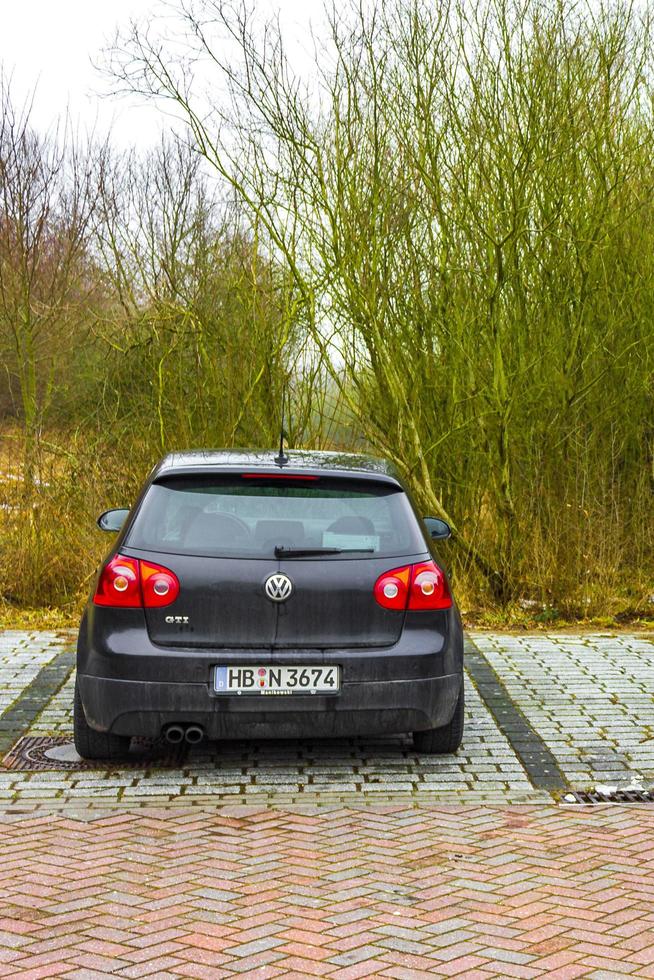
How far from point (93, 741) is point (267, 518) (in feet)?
4.72

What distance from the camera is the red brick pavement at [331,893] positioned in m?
4.02

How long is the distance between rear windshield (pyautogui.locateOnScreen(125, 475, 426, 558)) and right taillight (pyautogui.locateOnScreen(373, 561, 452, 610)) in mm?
116

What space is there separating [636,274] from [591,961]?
9.93m

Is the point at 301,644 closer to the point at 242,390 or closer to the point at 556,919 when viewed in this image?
the point at 556,919

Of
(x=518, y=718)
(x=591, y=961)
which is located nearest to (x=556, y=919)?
(x=591, y=961)

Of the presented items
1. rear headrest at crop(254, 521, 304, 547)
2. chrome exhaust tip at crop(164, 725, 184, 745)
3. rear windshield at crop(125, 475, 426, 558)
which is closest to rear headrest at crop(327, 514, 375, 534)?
rear windshield at crop(125, 475, 426, 558)

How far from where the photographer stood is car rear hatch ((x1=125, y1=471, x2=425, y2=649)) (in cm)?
614

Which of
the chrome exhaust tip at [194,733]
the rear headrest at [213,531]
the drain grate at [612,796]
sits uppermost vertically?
the rear headrest at [213,531]

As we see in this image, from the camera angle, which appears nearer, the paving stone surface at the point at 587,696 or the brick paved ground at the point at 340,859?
the brick paved ground at the point at 340,859

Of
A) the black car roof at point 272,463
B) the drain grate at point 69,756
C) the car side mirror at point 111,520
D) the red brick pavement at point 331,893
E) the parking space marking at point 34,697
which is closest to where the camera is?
the red brick pavement at point 331,893

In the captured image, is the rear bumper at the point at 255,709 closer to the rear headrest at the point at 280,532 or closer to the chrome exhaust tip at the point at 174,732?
the chrome exhaust tip at the point at 174,732

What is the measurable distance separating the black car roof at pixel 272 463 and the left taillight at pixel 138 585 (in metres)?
0.54

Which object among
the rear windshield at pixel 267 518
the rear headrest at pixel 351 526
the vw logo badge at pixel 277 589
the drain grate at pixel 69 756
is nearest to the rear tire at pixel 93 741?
the drain grate at pixel 69 756

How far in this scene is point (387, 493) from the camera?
6.54m
